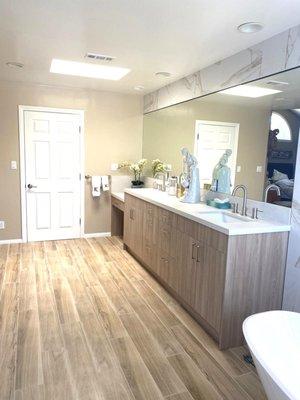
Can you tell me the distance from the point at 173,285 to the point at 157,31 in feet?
7.43

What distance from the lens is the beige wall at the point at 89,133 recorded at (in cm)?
439

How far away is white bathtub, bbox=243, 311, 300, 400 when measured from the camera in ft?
4.36

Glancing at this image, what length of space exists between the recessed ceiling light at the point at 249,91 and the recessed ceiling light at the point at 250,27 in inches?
19.6

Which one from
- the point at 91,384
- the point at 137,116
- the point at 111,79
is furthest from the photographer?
the point at 137,116

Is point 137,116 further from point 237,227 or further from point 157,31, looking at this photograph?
point 237,227

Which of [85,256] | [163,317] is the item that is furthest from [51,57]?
[163,317]

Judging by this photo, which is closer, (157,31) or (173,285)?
(157,31)

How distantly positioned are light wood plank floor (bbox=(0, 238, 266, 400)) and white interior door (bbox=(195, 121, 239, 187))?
1427mm

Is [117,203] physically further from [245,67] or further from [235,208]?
[245,67]

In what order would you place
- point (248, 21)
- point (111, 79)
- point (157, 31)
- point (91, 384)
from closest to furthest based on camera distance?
point (91, 384)
point (248, 21)
point (157, 31)
point (111, 79)

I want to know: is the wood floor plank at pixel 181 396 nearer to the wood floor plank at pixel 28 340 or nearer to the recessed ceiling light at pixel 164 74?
the wood floor plank at pixel 28 340

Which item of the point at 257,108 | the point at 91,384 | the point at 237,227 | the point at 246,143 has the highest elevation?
the point at 257,108

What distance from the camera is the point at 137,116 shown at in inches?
201

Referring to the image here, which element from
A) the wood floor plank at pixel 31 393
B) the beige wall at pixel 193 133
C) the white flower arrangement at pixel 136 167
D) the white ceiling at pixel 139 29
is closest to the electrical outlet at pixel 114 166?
the white flower arrangement at pixel 136 167
